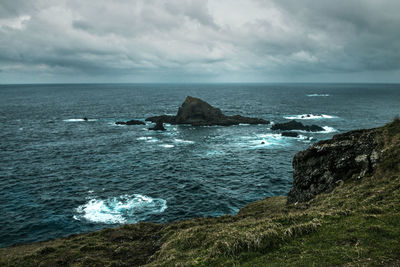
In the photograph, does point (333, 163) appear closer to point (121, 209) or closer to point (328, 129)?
point (121, 209)

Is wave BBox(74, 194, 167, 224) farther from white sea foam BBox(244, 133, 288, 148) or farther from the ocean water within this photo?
white sea foam BBox(244, 133, 288, 148)

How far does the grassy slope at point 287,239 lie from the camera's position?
13.1 metres

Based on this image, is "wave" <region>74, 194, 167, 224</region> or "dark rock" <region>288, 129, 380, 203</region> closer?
"dark rock" <region>288, 129, 380, 203</region>

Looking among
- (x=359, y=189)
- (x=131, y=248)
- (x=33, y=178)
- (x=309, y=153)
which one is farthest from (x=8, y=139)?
(x=359, y=189)

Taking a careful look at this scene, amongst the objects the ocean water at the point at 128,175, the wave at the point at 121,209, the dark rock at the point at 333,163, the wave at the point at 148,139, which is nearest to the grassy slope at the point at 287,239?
the dark rock at the point at 333,163

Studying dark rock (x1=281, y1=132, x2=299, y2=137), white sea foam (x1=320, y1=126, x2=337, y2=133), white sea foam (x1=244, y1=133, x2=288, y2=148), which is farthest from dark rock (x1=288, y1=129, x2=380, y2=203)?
white sea foam (x1=320, y1=126, x2=337, y2=133)

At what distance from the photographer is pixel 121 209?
123 ft

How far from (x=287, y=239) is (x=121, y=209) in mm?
27616

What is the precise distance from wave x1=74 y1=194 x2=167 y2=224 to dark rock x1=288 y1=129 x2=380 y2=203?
1851cm

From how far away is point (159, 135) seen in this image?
8531 cm

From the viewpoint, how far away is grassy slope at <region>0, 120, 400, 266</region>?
13.1 meters

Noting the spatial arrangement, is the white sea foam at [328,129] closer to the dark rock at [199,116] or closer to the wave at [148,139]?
the dark rock at [199,116]

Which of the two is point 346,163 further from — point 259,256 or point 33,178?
point 33,178

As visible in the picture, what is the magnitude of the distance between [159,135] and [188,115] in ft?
72.3
